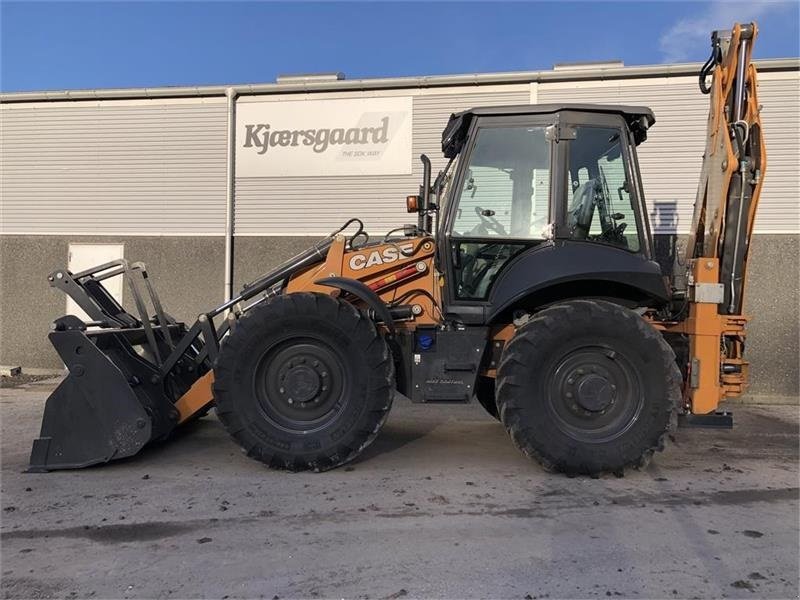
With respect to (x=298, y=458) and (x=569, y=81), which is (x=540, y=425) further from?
(x=569, y=81)

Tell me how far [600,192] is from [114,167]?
7.88m

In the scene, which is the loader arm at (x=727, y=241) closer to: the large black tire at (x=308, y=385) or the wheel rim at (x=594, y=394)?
the wheel rim at (x=594, y=394)

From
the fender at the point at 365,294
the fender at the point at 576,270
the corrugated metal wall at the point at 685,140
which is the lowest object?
the fender at the point at 365,294

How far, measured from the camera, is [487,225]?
4363mm

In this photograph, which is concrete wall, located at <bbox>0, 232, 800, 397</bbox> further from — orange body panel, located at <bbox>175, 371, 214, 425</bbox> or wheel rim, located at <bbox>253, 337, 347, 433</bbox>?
wheel rim, located at <bbox>253, 337, 347, 433</bbox>

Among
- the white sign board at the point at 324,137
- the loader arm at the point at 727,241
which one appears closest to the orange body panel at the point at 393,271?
the loader arm at the point at 727,241

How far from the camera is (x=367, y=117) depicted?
8492 millimetres

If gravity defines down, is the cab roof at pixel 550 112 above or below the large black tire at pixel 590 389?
above

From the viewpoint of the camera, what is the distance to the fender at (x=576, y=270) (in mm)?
4125

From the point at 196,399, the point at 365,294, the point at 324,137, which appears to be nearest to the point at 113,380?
the point at 196,399

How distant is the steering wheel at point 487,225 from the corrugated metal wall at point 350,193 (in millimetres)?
4170

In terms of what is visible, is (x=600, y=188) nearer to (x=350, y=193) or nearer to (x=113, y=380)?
(x=113, y=380)

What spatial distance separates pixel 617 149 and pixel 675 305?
4.50ft

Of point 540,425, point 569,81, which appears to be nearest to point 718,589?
point 540,425
